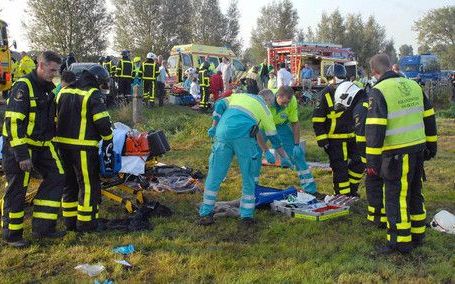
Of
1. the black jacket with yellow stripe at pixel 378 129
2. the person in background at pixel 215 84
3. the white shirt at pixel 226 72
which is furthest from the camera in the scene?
the white shirt at pixel 226 72

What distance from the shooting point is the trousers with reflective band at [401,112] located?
470 cm

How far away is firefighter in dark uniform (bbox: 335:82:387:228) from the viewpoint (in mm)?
5633

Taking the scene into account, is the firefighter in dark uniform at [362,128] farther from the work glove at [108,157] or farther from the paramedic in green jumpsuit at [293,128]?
the work glove at [108,157]

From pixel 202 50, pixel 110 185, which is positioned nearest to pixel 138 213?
pixel 110 185

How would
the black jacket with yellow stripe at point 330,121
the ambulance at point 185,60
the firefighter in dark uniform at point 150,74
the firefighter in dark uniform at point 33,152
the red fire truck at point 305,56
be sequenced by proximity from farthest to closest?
the red fire truck at point 305,56
the ambulance at point 185,60
the firefighter in dark uniform at point 150,74
the black jacket with yellow stripe at point 330,121
the firefighter in dark uniform at point 33,152

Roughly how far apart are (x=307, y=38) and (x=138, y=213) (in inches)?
2270

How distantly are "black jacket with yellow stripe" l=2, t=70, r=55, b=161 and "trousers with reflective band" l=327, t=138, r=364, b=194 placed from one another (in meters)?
3.69

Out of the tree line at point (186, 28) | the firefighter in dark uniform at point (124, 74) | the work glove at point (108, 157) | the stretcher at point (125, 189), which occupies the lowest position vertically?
the stretcher at point (125, 189)

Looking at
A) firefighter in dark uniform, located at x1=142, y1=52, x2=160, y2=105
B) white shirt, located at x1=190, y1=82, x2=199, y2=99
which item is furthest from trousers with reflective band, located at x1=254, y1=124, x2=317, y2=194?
white shirt, located at x1=190, y1=82, x2=199, y2=99

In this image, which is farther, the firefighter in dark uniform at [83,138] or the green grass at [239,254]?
the firefighter in dark uniform at [83,138]

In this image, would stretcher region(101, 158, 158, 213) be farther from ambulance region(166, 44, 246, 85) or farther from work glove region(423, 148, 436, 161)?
ambulance region(166, 44, 246, 85)

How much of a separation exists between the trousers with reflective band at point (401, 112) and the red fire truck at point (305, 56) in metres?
18.7

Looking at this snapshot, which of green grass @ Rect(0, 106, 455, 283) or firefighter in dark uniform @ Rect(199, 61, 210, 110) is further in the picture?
firefighter in dark uniform @ Rect(199, 61, 210, 110)

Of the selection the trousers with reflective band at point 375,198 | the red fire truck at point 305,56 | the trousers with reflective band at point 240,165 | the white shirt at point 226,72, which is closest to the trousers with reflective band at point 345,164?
the trousers with reflective band at point 375,198
